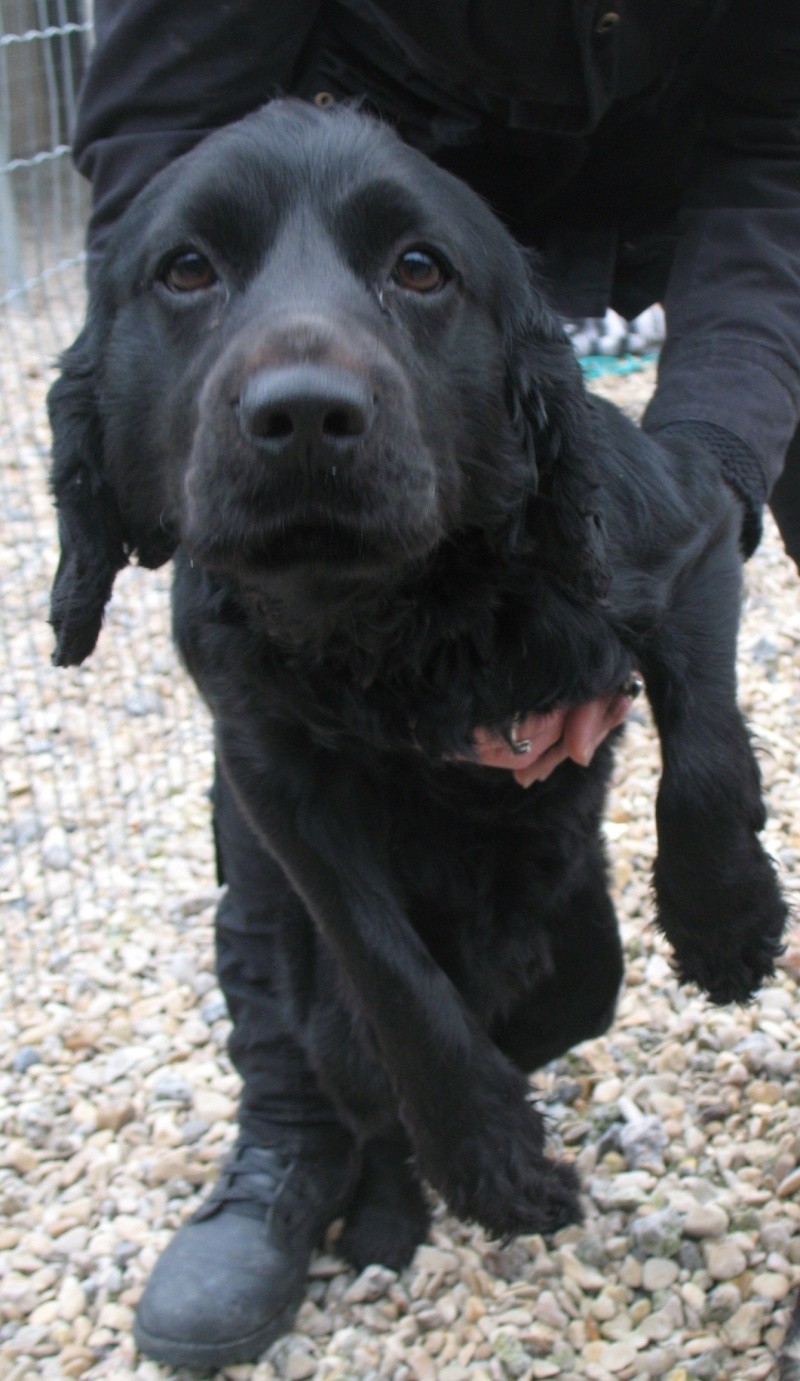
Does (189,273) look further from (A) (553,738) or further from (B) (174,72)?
(A) (553,738)

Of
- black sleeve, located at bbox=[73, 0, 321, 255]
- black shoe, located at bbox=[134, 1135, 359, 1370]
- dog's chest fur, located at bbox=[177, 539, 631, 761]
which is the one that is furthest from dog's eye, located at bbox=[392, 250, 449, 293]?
A: black shoe, located at bbox=[134, 1135, 359, 1370]

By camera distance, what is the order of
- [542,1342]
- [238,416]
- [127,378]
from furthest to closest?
[542,1342] → [127,378] → [238,416]

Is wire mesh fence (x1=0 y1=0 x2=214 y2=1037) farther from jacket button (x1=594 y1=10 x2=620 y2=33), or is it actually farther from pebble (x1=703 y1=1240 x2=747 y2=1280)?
jacket button (x1=594 y1=10 x2=620 y2=33)

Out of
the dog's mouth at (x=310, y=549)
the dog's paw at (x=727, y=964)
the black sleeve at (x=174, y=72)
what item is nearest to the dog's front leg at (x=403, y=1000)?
the dog's paw at (x=727, y=964)

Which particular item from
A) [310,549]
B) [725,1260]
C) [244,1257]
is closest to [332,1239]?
[244,1257]

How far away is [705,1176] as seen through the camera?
2.60 meters

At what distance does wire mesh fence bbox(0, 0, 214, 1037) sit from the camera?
3.59 metres

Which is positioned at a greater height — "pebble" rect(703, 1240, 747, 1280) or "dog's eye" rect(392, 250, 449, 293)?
"dog's eye" rect(392, 250, 449, 293)

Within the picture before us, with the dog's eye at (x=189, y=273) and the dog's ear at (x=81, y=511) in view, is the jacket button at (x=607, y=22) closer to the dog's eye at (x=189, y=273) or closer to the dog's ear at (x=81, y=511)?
the dog's eye at (x=189, y=273)

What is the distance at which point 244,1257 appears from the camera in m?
2.47

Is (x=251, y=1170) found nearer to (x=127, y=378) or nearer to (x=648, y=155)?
(x=127, y=378)

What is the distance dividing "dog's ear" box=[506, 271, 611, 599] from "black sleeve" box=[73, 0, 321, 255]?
0.55 meters

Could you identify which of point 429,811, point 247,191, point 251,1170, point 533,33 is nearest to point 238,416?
point 247,191

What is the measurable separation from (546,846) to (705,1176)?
0.81 metres
